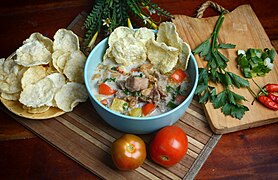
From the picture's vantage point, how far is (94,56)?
255cm

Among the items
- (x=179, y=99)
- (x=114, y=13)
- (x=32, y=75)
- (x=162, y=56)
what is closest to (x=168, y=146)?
(x=179, y=99)

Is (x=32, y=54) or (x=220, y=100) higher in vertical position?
(x=32, y=54)

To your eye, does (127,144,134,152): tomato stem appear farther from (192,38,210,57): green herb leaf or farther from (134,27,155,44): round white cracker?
(192,38,210,57): green herb leaf

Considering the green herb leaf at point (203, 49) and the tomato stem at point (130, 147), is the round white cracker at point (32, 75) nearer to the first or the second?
the tomato stem at point (130, 147)

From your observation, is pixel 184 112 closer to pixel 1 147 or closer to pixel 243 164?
pixel 243 164

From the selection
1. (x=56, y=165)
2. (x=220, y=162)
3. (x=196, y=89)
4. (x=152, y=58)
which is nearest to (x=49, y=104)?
(x=56, y=165)

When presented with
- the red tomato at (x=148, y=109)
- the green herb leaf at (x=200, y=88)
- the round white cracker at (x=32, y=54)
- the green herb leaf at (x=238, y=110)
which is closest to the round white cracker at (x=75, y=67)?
the round white cracker at (x=32, y=54)

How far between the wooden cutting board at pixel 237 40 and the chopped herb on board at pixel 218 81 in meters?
0.04

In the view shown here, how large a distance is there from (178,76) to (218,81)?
27cm

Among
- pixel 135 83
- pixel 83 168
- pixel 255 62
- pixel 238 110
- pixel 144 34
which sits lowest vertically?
pixel 83 168

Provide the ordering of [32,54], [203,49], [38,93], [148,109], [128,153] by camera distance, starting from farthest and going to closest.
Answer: [203,49] → [32,54] → [38,93] → [148,109] → [128,153]

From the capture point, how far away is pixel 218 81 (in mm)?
2584

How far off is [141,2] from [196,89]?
0.82 meters

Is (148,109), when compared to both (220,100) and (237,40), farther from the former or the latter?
(237,40)
